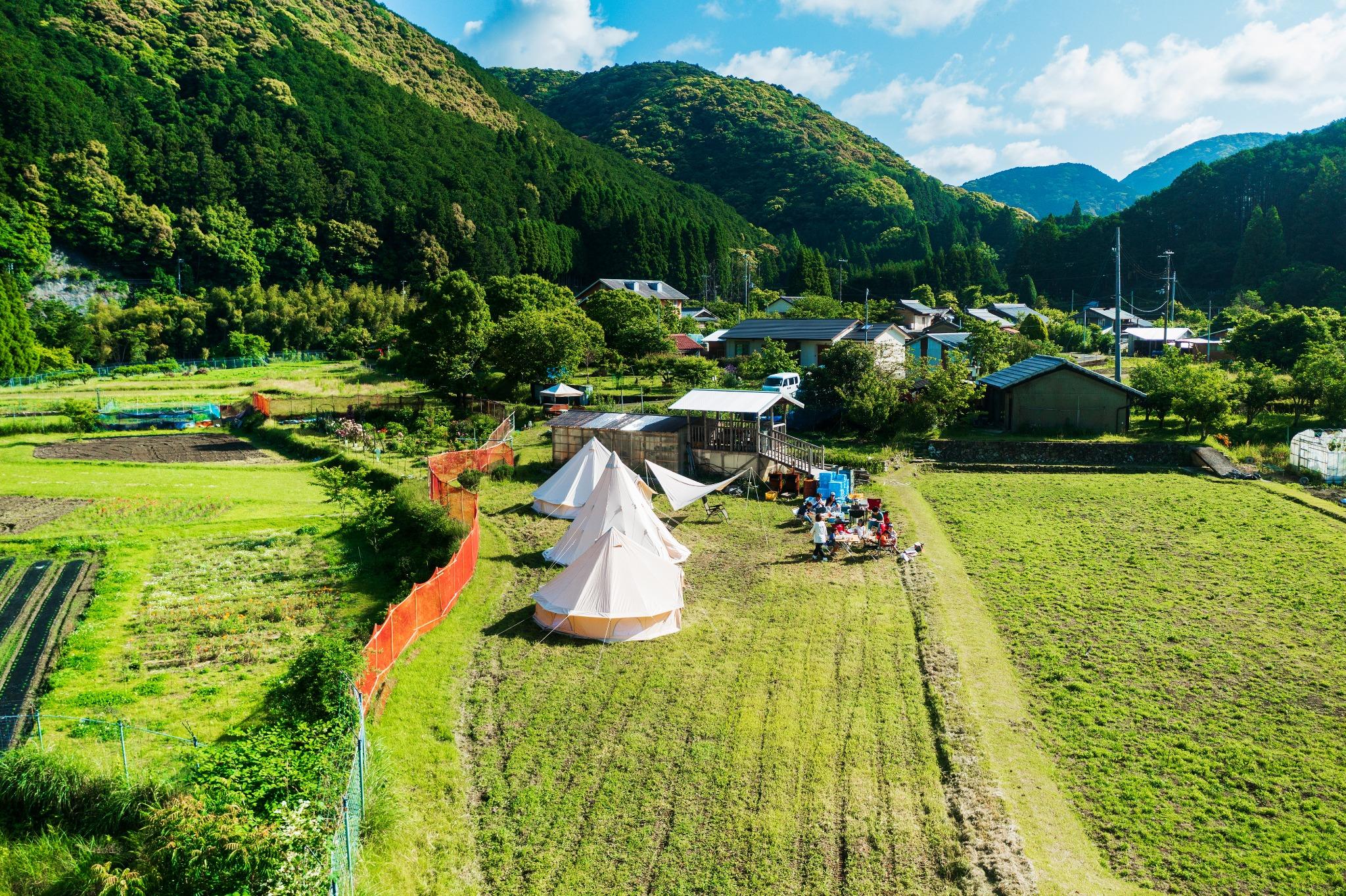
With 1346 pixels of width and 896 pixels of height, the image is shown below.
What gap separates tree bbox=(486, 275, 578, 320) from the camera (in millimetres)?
46188

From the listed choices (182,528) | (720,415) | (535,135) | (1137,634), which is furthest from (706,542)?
(535,135)

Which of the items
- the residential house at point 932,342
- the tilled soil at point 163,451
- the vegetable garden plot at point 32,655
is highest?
the residential house at point 932,342

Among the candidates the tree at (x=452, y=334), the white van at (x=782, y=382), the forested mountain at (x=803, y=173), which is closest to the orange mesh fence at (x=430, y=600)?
the tree at (x=452, y=334)

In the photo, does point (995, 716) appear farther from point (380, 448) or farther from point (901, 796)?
point (380, 448)

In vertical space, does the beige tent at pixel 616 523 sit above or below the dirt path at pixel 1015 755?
above

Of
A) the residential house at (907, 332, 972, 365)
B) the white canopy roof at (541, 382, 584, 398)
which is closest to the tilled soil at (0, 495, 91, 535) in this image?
the white canopy roof at (541, 382, 584, 398)

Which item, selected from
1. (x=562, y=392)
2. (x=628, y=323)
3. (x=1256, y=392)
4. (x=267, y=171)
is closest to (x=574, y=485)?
(x=562, y=392)

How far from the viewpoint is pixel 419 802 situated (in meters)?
8.88

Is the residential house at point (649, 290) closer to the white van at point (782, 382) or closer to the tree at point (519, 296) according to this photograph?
the tree at point (519, 296)

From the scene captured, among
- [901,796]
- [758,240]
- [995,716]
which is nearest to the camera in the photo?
[901,796]

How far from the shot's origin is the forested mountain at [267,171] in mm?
74375

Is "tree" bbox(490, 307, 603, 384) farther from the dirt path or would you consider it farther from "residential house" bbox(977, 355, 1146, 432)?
the dirt path

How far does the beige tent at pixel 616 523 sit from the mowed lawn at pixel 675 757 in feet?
6.50

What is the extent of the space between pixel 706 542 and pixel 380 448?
16442 millimetres
